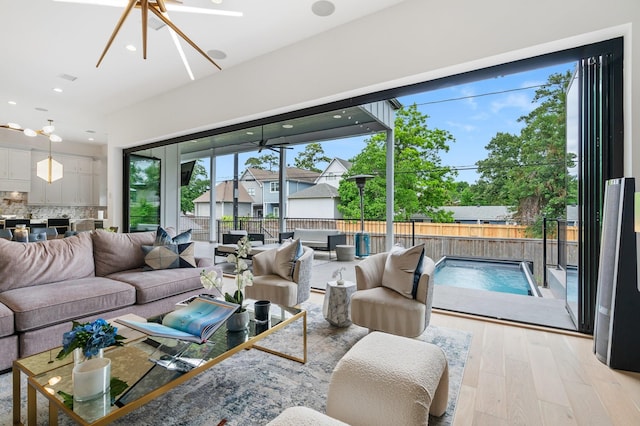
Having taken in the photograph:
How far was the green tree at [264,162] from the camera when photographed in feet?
24.8

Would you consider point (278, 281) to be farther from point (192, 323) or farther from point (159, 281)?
point (192, 323)

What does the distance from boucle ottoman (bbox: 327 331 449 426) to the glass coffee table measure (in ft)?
2.10

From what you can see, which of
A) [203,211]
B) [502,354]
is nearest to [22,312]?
[502,354]

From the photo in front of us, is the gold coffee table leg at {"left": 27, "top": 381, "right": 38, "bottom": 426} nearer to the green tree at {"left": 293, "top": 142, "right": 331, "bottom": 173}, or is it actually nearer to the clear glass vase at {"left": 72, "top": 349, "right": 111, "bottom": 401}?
the clear glass vase at {"left": 72, "top": 349, "right": 111, "bottom": 401}

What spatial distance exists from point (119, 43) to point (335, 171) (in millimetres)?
5476

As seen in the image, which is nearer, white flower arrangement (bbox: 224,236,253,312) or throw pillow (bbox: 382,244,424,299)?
white flower arrangement (bbox: 224,236,253,312)

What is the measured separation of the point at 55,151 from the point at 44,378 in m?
9.50

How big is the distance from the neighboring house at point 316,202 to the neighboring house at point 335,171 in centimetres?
15

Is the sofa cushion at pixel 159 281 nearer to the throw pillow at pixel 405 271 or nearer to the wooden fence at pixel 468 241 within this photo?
the throw pillow at pixel 405 271

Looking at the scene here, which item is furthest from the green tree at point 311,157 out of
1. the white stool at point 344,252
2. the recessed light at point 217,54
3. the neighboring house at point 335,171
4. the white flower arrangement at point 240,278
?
the white flower arrangement at point 240,278

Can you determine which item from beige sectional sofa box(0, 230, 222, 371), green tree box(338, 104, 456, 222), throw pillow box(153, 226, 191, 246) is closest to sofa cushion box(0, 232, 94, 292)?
beige sectional sofa box(0, 230, 222, 371)

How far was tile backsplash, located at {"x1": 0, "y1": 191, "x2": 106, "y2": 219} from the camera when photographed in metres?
7.72

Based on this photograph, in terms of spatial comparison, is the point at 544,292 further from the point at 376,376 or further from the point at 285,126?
the point at 285,126

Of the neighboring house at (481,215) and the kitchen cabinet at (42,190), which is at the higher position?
the kitchen cabinet at (42,190)
